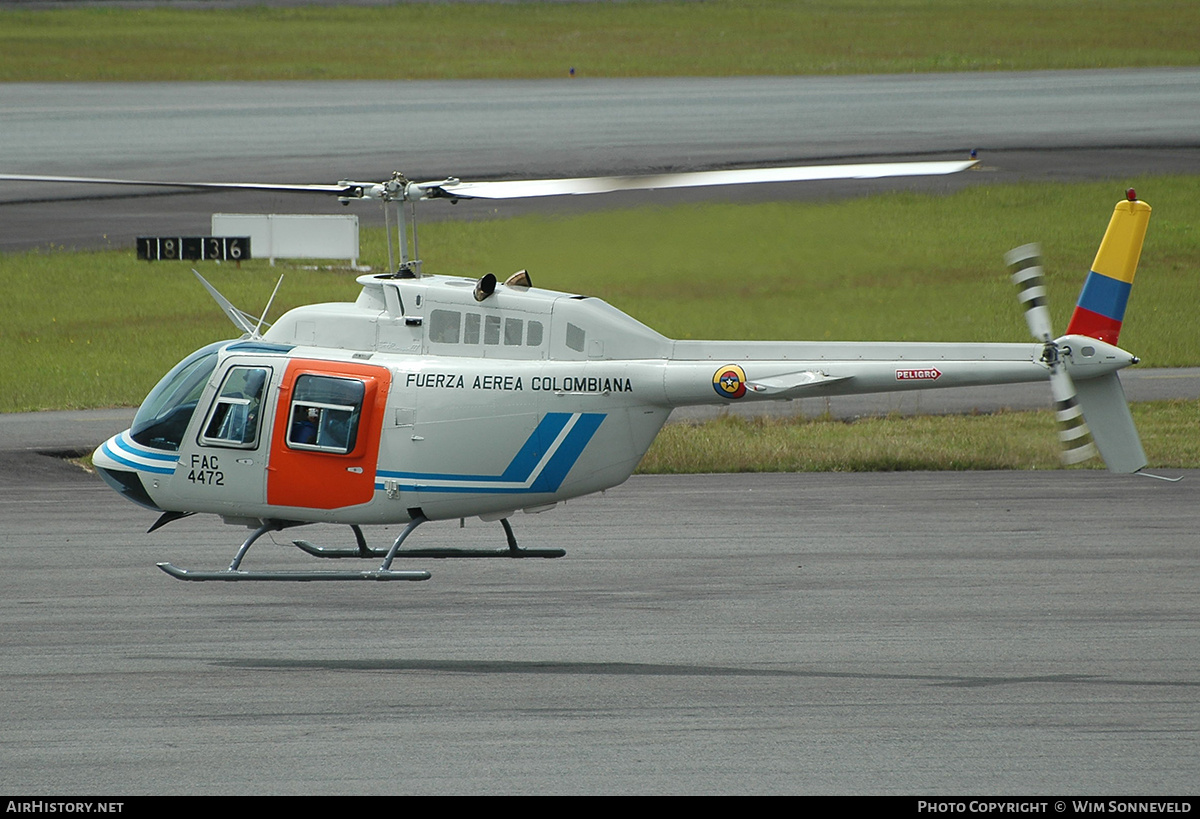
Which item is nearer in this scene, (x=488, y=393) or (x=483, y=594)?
(x=488, y=393)

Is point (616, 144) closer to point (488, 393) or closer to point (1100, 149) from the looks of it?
point (1100, 149)

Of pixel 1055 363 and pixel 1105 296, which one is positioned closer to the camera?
pixel 1055 363

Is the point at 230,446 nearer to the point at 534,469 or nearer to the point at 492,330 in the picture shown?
the point at 492,330

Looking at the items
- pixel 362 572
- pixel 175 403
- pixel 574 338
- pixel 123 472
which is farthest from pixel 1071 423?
pixel 123 472

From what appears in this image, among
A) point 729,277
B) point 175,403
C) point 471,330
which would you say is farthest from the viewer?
point 729,277

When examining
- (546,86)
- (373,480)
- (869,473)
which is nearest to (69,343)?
(869,473)

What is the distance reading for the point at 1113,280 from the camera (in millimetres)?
12461

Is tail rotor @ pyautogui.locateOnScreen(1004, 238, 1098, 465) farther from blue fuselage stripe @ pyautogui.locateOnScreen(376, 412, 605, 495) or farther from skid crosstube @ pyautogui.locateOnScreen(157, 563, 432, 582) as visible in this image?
skid crosstube @ pyautogui.locateOnScreen(157, 563, 432, 582)

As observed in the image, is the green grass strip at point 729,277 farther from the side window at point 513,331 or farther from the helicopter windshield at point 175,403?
the helicopter windshield at point 175,403

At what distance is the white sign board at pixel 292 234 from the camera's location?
36.9 m

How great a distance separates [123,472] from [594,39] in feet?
196

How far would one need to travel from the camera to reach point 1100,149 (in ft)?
151
